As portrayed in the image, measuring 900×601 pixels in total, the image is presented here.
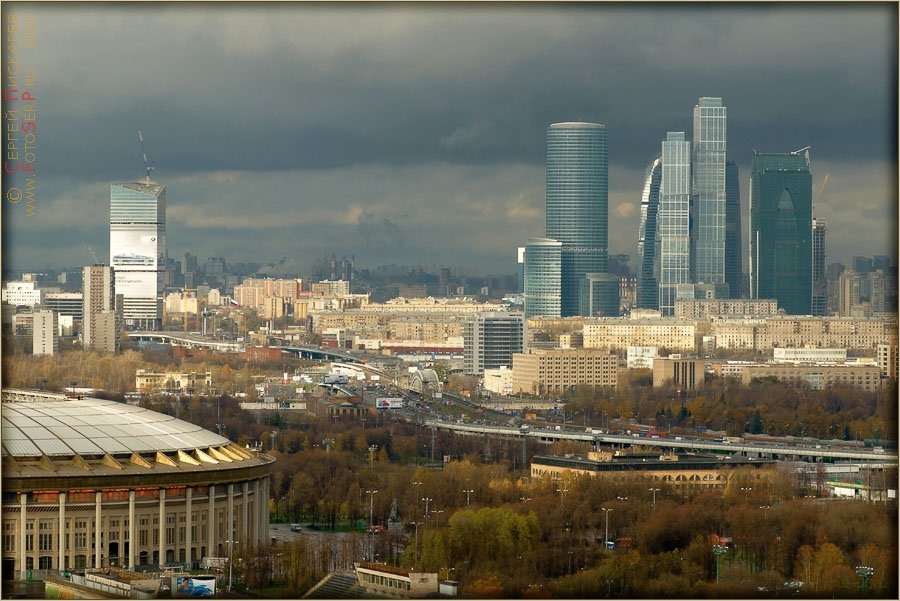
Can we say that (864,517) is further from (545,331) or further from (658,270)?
(658,270)

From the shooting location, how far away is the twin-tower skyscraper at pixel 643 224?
110 metres

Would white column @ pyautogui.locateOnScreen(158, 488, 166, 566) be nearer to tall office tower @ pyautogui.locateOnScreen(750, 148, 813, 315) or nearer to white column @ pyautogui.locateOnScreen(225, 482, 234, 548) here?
white column @ pyautogui.locateOnScreen(225, 482, 234, 548)

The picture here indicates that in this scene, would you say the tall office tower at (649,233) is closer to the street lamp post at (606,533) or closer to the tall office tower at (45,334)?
the tall office tower at (45,334)

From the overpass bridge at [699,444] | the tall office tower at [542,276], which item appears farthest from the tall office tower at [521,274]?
the overpass bridge at [699,444]

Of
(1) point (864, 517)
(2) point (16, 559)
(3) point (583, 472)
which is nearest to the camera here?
(2) point (16, 559)

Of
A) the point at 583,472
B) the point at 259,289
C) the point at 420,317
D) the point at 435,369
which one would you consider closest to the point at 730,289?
the point at 420,317

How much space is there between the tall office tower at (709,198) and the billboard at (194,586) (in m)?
96.9

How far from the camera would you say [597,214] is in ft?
376

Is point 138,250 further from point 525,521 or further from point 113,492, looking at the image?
point 113,492

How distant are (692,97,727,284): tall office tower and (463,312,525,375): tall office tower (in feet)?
127

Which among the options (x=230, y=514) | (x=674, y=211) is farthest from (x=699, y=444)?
(x=674, y=211)

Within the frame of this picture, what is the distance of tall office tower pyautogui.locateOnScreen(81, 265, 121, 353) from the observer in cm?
6950

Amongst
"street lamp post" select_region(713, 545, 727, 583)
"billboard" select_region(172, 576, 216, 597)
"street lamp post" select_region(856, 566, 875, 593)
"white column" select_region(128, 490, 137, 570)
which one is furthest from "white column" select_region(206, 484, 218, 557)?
"street lamp post" select_region(856, 566, 875, 593)

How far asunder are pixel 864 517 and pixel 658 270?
307 ft
